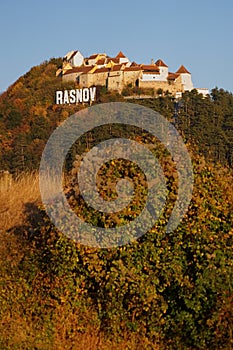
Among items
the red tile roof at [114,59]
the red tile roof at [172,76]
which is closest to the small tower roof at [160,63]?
the red tile roof at [172,76]

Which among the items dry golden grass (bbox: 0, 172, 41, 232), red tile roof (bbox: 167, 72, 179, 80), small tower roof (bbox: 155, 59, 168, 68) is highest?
small tower roof (bbox: 155, 59, 168, 68)

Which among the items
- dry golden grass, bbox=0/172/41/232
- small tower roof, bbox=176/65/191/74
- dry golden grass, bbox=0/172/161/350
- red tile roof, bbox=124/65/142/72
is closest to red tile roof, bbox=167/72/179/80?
small tower roof, bbox=176/65/191/74

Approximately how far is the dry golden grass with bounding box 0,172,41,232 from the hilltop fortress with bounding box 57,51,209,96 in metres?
57.6

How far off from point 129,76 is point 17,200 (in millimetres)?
63251

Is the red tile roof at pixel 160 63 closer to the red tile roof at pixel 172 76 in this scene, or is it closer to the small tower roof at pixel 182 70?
the red tile roof at pixel 172 76

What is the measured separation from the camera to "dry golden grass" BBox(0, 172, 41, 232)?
6736 mm

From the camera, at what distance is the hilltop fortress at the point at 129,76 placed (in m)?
68.0

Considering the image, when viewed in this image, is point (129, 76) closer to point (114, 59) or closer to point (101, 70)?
point (101, 70)

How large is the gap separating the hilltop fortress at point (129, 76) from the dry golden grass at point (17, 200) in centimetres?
5765

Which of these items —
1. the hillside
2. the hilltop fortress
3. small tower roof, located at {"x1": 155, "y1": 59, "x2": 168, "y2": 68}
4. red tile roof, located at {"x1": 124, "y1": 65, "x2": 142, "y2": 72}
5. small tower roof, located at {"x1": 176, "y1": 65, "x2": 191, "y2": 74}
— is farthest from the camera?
small tower roof, located at {"x1": 176, "y1": 65, "x2": 191, "y2": 74}

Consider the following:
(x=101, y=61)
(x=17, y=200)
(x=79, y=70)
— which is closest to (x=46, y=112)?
(x=79, y=70)

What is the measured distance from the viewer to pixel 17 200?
716cm

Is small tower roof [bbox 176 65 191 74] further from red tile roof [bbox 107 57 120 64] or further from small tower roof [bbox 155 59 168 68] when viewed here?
red tile roof [bbox 107 57 120 64]

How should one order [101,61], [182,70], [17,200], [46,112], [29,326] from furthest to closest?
[101,61] < [182,70] < [46,112] < [17,200] < [29,326]
